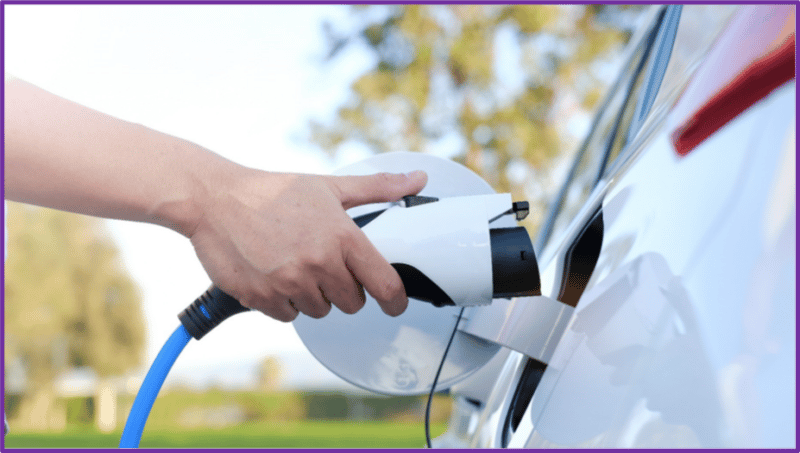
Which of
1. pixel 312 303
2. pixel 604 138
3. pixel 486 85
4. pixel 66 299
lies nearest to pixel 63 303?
pixel 66 299

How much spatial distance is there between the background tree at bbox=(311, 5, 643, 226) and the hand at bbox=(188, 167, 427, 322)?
1026 centimetres

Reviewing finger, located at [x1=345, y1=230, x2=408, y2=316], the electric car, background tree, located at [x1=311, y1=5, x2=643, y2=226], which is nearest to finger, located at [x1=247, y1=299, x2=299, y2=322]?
finger, located at [x1=345, y1=230, x2=408, y2=316]

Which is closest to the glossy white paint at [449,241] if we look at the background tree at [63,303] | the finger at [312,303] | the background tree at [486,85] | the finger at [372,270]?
the finger at [372,270]

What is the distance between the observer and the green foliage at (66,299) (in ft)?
59.9

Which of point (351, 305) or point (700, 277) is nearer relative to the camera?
point (700, 277)

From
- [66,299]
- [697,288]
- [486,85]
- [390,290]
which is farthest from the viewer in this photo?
[66,299]

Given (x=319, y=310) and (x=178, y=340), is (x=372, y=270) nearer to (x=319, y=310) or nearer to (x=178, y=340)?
(x=319, y=310)

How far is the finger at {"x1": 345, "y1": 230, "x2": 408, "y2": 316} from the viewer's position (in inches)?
42.4

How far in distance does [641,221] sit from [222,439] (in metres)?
11.1

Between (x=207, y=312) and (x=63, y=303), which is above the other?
(x=207, y=312)

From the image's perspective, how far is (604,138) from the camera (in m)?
1.71

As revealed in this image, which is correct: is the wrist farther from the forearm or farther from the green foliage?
the green foliage

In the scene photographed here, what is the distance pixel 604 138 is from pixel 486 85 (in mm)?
10066

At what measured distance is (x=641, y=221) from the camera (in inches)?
29.8
